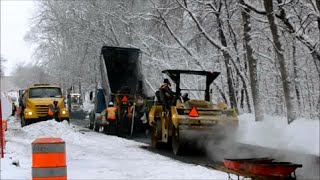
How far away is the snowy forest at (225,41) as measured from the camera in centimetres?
1734

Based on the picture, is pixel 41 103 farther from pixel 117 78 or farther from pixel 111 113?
pixel 111 113

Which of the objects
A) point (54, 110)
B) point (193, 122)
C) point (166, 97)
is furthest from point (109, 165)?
point (54, 110)

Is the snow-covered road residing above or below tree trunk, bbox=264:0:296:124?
below

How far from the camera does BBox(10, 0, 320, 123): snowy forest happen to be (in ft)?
56.9

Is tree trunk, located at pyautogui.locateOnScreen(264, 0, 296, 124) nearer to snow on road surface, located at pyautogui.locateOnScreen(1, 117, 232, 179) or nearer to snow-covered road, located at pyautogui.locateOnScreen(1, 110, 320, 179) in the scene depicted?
snow-covered road, located at pyautogui.locateOnScreen(1, 110, 320, 179)

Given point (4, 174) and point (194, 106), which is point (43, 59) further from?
point (4, 174)

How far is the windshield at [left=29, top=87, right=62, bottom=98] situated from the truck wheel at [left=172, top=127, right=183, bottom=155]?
11.9m

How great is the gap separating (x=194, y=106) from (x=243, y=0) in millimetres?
4421

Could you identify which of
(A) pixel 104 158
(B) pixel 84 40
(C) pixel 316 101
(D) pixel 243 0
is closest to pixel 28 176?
(A) pixel 104 158

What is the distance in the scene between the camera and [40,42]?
2340 inches

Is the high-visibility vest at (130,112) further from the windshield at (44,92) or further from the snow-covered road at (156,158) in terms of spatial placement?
the snow-covered road at (156,158)

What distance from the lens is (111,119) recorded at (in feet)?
76.2

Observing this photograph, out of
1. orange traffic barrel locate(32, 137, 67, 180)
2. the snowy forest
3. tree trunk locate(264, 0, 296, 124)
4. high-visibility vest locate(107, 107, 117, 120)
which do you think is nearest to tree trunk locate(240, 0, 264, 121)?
the snowy forest

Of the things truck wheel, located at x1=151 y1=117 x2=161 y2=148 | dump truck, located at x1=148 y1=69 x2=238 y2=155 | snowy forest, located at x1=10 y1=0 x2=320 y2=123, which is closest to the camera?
dump truck, located at x1=148 y1=69 x2=238 y2=155
